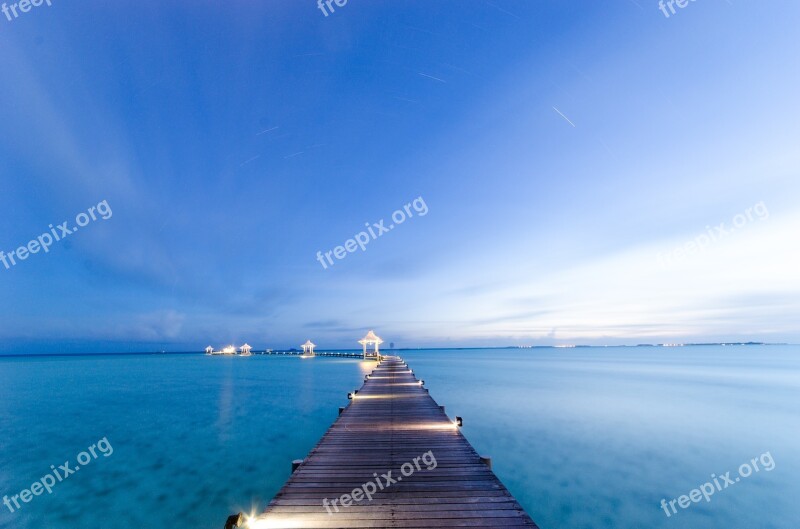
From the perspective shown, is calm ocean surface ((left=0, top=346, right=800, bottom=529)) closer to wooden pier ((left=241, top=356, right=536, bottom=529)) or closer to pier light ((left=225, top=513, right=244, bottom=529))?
wooden pier ((left=241, top=356, right=536, bottom=529))

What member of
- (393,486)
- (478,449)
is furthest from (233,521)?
(478,449)

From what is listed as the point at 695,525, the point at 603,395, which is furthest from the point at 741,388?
the point at 695,525

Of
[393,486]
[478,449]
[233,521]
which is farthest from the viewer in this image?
[478,449]

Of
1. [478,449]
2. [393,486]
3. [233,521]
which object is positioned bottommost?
[478,449]

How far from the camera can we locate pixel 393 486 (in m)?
7.59

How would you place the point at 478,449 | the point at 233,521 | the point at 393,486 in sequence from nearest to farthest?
the point at 233,521 < the point at 393,486 < the point at 478,449

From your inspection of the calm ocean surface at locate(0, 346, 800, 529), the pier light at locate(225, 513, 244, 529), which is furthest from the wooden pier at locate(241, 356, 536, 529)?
the calm ocean surface at locate(0, 346, 800, 529)

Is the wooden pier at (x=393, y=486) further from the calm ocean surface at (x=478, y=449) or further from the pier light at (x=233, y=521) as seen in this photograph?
the calm ocean surface at (x=478, y=449)

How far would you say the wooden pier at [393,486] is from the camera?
6191 millimetres

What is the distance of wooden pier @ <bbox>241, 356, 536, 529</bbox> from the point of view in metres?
6.19

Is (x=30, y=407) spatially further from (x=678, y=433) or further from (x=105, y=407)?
(x=678, y=433)

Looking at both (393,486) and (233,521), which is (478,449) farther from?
(233,521)

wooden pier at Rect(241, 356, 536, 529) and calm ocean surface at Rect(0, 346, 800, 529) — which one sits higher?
wooden pier at Rect(241, 356, 536, 529)

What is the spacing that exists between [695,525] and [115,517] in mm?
17657
